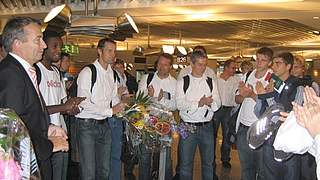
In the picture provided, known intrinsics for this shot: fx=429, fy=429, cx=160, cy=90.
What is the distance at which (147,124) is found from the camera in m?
3.95

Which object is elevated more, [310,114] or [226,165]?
[310,114]

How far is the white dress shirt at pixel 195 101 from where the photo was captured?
15.5ft

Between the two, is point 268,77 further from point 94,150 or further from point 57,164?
point 57,164

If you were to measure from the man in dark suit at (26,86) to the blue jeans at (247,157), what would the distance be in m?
→ 2.47

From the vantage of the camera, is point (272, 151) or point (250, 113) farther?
point (250, 113)

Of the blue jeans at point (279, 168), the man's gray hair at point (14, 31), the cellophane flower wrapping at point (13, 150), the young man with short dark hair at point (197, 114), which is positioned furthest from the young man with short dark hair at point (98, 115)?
the cellophane flower wrapping at point (13, 150)

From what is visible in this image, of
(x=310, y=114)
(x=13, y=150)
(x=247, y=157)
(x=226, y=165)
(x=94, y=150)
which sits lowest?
(x=226, y=165)

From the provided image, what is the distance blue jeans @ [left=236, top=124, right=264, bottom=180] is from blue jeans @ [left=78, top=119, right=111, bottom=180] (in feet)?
4.62

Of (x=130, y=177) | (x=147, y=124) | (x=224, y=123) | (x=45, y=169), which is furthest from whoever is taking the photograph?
(x=224, y=123)

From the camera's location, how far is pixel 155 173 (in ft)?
16.0

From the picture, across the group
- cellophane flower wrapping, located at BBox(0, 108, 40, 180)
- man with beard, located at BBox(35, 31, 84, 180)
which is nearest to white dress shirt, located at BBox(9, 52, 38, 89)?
cellophane flower wrapping, located at BBox(0, 108, 40, 180)

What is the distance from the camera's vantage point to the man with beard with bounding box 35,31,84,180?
11.4 feet

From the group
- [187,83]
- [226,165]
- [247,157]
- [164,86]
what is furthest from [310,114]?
[226,165]

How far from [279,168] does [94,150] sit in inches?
70.9
